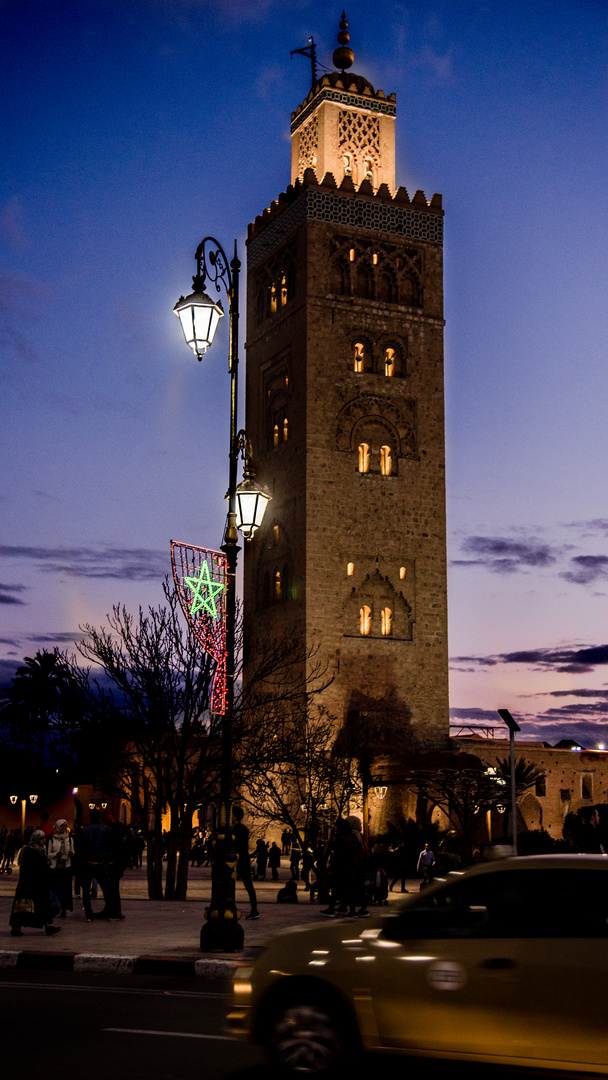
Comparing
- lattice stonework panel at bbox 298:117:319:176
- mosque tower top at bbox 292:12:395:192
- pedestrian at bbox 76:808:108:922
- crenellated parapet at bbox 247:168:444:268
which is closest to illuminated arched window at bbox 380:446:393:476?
crenellated parapet at bbox 247:168:444:268

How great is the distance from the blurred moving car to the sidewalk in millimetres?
1471

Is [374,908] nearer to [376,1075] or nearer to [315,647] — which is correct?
[376,1075]

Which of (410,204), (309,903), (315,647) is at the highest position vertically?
(410,204)

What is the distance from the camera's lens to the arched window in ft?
152

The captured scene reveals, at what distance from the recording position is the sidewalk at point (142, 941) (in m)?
11.6

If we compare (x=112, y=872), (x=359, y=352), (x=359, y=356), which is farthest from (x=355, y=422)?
(x=112, y=872)

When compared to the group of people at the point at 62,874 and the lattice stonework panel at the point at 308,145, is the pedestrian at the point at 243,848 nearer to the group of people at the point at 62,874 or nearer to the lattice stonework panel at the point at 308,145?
the group of people at the point at 62,874

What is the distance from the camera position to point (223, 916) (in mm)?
12250

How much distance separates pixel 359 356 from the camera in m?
46.7

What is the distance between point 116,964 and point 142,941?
5.91 ft

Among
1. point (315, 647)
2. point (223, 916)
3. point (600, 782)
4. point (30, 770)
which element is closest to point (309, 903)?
point (223, 916)

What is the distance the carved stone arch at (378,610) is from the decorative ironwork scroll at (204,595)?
59.0 ft

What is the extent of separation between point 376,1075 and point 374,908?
46.8 feet

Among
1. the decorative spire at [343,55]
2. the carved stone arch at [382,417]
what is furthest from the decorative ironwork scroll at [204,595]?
the decorative spire at [343,55]
